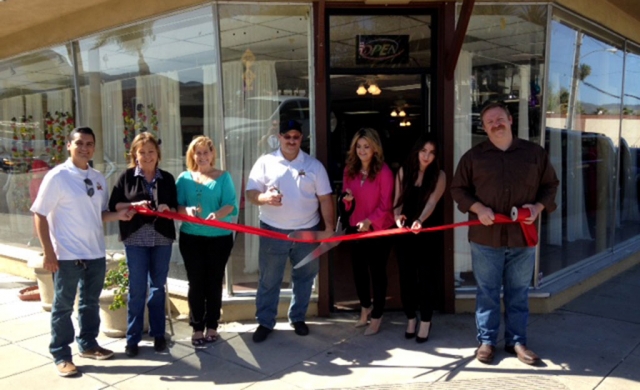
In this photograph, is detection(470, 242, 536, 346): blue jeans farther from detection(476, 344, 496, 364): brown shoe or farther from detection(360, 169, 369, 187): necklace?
detection(360, 169, 369, 187): necklace

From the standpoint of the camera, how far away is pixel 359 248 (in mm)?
4906

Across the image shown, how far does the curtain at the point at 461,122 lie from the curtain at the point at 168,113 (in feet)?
9.03

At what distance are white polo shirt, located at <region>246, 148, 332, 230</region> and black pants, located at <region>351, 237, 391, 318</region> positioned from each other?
1.57 ft

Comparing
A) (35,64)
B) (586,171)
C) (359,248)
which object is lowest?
(359,248)

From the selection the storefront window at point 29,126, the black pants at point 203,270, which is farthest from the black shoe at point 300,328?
the storefront window at point 29,126

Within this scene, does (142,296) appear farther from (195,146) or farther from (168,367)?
(195,146)

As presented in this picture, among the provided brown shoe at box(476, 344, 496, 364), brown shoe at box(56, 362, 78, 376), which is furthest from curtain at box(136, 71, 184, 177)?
brown shoe at box(476, 344, 496, 364)

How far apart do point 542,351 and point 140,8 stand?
4.78m

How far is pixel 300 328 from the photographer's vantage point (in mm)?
5055

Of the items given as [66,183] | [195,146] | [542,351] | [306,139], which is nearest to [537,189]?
[542,351]

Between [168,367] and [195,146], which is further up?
[195,146]

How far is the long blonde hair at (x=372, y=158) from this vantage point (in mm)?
4766

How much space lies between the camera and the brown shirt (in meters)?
4.24

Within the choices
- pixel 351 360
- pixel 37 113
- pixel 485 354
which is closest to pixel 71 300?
pixel 351 360
